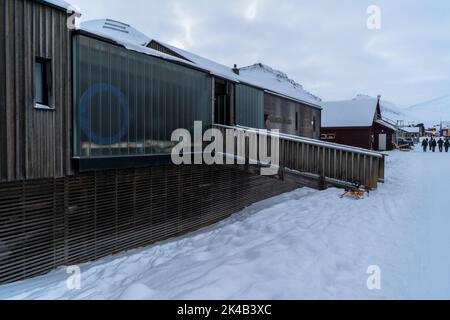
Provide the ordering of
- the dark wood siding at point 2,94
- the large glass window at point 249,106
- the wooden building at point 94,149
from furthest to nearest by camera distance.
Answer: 1. the large glass window at point 249,106
2. the wooden building at point 94,149
3. the dark wood siding at point 2,94

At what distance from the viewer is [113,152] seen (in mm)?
7961

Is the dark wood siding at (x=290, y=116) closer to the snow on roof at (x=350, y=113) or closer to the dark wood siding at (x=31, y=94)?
the dark wood siding at (x=31, y=94)

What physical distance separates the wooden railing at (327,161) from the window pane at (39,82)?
5.98 metres

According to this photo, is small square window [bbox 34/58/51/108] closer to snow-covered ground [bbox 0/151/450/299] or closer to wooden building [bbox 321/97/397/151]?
snow-covered ground [bbox 0/151/450/299]

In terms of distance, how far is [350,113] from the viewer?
38.0m

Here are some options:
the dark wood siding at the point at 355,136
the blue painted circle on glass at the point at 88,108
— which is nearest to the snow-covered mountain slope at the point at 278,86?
the dark wood siding at the point at 355,136

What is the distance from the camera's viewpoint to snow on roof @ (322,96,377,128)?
3584cm

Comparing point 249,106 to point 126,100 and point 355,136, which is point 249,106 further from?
point 355,136

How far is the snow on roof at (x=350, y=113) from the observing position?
118 feet

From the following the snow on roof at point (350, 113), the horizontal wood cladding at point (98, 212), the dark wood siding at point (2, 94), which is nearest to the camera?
the dark wood siding at point (2, 94)

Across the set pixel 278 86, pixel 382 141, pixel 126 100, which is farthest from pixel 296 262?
pixel 382 141
